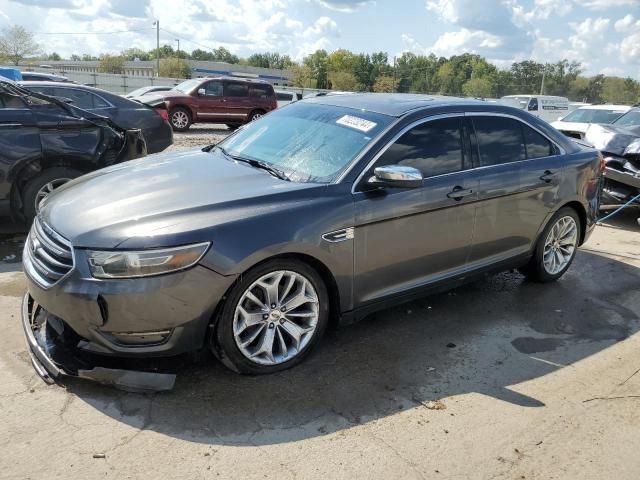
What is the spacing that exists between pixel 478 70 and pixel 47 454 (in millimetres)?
89939

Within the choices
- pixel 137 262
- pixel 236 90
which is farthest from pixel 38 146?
pixel 236 90

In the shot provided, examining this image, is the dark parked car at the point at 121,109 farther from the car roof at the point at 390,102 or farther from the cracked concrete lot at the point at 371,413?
the cracked concrete lot at the point at 371,413

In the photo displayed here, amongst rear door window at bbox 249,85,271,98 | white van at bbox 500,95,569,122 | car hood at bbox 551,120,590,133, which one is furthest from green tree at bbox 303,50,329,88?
car hood at bbox 551,120,590,133

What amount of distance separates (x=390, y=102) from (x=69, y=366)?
289 centimetres

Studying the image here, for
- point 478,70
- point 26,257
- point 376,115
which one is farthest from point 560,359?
point 478,70

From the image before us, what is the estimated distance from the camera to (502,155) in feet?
15.0

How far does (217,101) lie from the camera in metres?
18.3

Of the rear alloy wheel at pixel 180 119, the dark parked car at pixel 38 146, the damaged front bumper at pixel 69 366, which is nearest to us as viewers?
the damaged front bumper at pixel 69 366

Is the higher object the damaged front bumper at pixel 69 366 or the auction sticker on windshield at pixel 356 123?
the auction sticker on windshield at pixel 356 123

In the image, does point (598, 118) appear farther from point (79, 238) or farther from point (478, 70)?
point (478, 70)

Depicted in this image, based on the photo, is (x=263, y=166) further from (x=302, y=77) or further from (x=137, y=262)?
(x=302, y=77)

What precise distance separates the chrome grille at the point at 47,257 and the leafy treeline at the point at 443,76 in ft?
139

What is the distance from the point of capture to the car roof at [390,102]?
4.13m

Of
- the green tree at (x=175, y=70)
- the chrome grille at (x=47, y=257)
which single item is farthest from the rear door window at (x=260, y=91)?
the green tree at (x=175, y=70)
